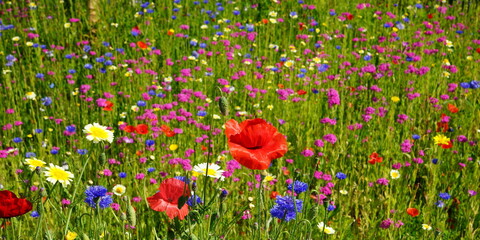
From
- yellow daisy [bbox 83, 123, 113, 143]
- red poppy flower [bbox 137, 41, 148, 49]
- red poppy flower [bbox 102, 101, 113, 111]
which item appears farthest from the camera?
red poppy flower [bbox 137, 41, 148, 49]

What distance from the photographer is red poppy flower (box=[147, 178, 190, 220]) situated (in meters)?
1.33

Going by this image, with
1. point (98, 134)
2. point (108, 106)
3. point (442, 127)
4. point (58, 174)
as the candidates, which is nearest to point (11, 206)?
point (58, 174)

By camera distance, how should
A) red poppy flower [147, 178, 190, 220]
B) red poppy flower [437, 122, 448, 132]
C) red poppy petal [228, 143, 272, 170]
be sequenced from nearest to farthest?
red poppy petal [228, 143, 272, 170] → red poppy flower [147, 178, 190, 220] → red poppy flower [437, 122, 448, 132]

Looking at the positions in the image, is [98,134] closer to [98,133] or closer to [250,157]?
[98,133]

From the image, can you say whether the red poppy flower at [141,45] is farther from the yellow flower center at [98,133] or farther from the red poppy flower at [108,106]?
the yellow flower center at [98,133]

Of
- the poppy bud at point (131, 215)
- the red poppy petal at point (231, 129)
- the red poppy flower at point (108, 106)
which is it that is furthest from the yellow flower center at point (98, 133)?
the red poppy flower at point (108, 106)

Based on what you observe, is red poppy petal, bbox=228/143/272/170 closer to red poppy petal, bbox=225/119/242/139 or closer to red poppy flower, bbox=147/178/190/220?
red poppy petal, bbox=225/119/242/139

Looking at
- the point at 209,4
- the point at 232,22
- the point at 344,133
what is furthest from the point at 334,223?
the point at 209,4

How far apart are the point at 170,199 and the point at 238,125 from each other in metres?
0.31

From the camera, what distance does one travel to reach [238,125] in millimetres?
1297

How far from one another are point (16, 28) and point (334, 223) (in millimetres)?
3653

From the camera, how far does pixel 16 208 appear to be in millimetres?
1187

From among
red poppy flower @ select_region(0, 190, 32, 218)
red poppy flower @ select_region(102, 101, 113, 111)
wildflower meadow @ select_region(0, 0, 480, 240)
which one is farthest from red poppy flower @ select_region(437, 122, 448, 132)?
red poppy flower @ select_region(0, 190, 32, 218)

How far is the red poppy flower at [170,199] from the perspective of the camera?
1335 mm
